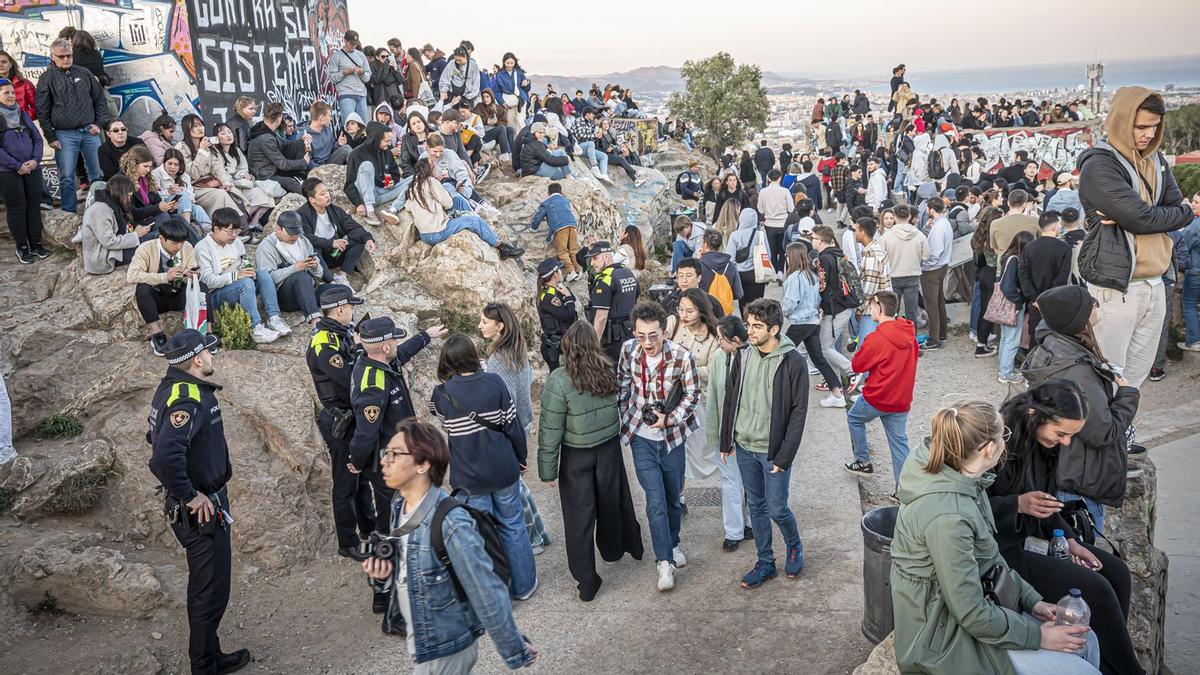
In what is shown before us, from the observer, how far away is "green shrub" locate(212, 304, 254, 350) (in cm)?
802

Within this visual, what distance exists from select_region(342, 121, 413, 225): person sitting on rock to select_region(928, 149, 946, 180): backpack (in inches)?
530

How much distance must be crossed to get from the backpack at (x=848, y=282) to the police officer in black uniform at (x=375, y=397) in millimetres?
5522

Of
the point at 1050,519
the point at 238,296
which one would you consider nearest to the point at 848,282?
the point at 1050,519

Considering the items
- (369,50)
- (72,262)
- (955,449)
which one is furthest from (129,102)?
(955,449)

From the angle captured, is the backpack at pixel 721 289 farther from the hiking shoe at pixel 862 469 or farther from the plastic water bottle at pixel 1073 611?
the plastic water bottle at pixel 1073 611

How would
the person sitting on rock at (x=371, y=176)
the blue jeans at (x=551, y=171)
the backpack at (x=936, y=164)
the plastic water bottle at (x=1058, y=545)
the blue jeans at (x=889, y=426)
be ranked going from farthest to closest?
the backpack at (x=936, y=164) → the blue jeans at (x=551, y=171) → the person sitting on rock at (x=371, y=176) → the blue jeans at (x=889, y=426) → the plastic water bottle at (x=1058, y=545)

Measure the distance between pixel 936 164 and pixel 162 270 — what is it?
17.1 m

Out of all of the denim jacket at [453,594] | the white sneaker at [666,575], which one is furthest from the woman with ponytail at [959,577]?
the white sneaker at [666,575]

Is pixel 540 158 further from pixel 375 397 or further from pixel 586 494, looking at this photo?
pixel 586 494

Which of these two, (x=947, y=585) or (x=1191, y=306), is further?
(x=1191, y=306)

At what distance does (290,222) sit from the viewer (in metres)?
8.52

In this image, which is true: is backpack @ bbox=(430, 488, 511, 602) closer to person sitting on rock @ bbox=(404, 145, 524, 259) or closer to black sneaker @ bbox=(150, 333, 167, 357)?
black sneaker @ bbox=(150, 333, 167, 357)

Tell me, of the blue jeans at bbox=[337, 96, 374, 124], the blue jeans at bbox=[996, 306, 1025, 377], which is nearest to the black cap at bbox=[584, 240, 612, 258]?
the blue jeans at bbox=[996, 306, 1025, 377]

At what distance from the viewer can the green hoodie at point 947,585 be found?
3.42m
